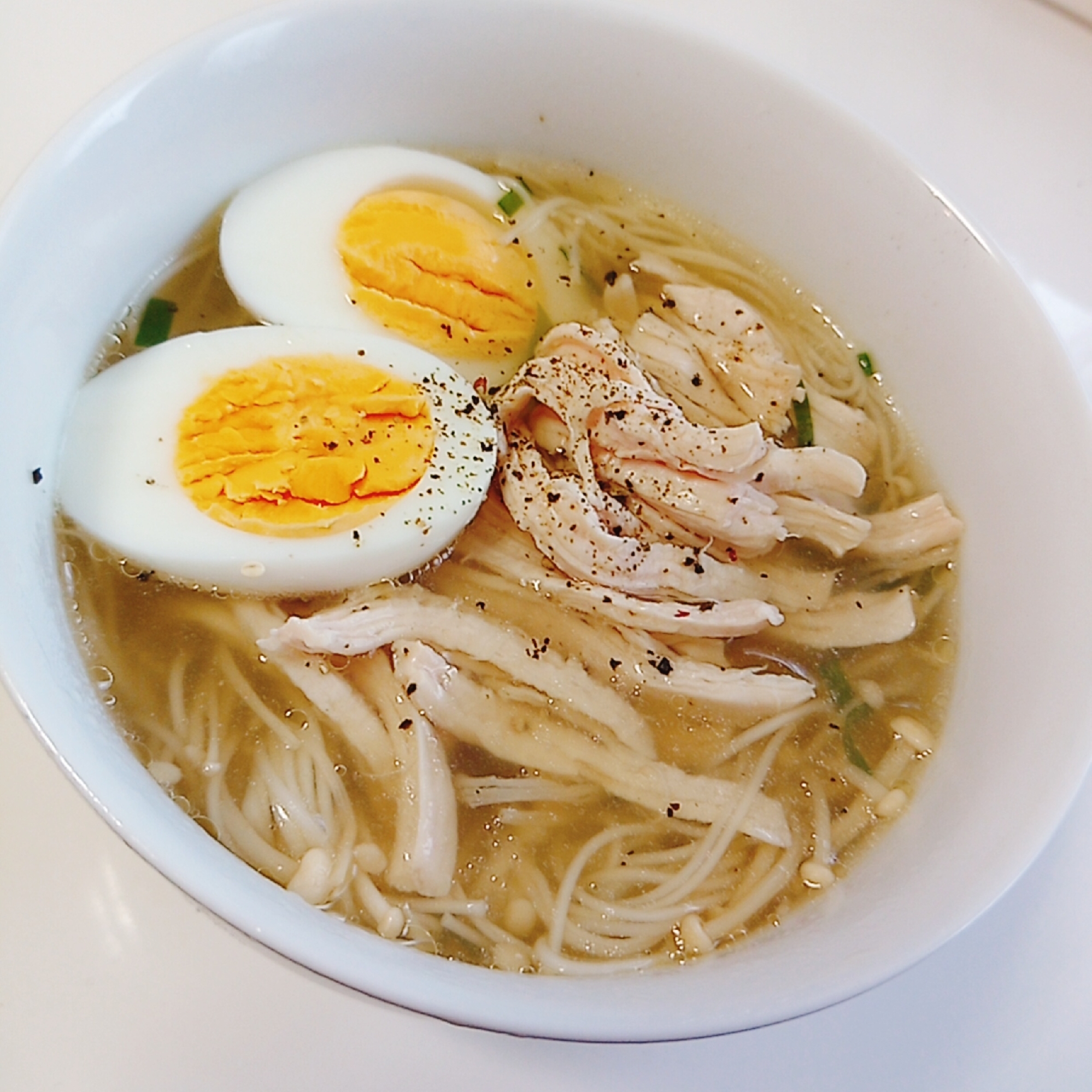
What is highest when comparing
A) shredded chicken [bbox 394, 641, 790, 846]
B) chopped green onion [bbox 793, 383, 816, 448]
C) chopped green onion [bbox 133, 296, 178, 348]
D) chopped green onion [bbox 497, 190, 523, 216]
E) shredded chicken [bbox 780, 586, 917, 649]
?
chopped green onion [bbox 497, 190, 523, 216]

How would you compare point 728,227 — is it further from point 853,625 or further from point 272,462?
point 272,462

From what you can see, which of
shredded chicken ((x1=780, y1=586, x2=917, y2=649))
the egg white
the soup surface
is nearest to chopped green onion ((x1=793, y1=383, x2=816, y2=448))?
the soup surface

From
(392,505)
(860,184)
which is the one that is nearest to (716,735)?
(392,505)

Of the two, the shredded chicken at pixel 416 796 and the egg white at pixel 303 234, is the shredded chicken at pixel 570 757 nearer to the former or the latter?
the shredded chicken at pixel 416 796

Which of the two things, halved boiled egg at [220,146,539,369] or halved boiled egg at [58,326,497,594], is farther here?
halved boiled egg at [220,146,539,369]

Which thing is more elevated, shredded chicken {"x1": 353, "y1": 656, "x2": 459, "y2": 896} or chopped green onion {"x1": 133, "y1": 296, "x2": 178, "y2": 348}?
chopped green onion {"x1": 133, "y1": 296, "x2": 178, "y2": 348}

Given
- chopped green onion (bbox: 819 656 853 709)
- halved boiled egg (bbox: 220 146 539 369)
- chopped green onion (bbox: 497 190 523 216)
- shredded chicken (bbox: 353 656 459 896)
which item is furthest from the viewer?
chopped green onion (bbox: 497 190 523 216)

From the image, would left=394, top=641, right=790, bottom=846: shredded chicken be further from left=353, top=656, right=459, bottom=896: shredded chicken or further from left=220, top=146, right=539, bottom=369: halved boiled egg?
left=220, top=146, right=539, bottom=369: halved boiled egg
